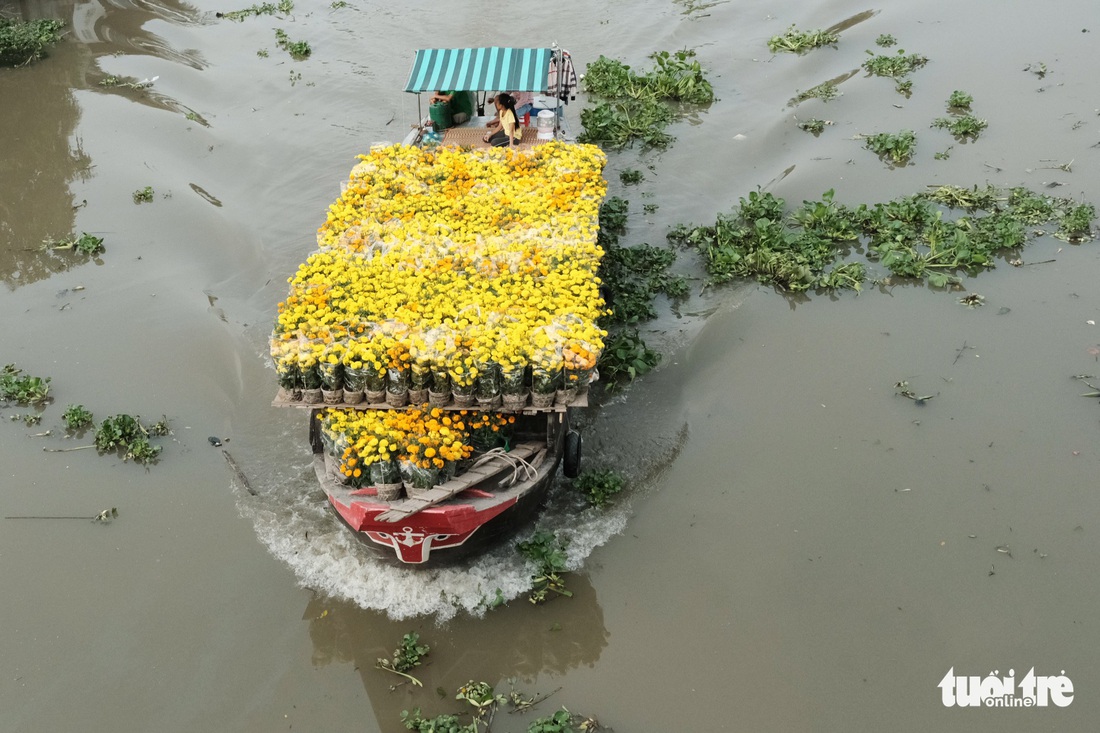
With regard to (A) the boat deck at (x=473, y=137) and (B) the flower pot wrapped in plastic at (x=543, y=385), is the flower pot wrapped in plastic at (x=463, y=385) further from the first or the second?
(A) the boat deck at (x=473, y=137)

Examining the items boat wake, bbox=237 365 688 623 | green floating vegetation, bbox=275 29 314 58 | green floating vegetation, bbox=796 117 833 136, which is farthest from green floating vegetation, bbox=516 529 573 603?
green floating vegetation, bbox=275 29 314 58

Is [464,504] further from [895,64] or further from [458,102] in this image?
[895,64]

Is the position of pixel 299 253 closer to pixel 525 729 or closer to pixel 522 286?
pixel 522 286

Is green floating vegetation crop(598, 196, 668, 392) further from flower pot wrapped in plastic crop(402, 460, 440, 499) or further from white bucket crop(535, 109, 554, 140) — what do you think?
flower pot wrapped in plastic crop(402, 460, 440, 499)

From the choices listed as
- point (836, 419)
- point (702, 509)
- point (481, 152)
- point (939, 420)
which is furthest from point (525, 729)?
point (481, 152)

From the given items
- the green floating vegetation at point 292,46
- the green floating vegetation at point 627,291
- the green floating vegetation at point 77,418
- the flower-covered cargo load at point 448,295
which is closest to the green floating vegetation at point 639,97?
the green floating vegetation at point 627,291

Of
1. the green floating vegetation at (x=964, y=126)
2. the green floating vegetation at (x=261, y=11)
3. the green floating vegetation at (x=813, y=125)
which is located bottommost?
the green floating vegetation at (x=964, y=126)

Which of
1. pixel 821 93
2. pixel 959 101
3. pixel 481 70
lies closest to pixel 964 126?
pixel 959 101
